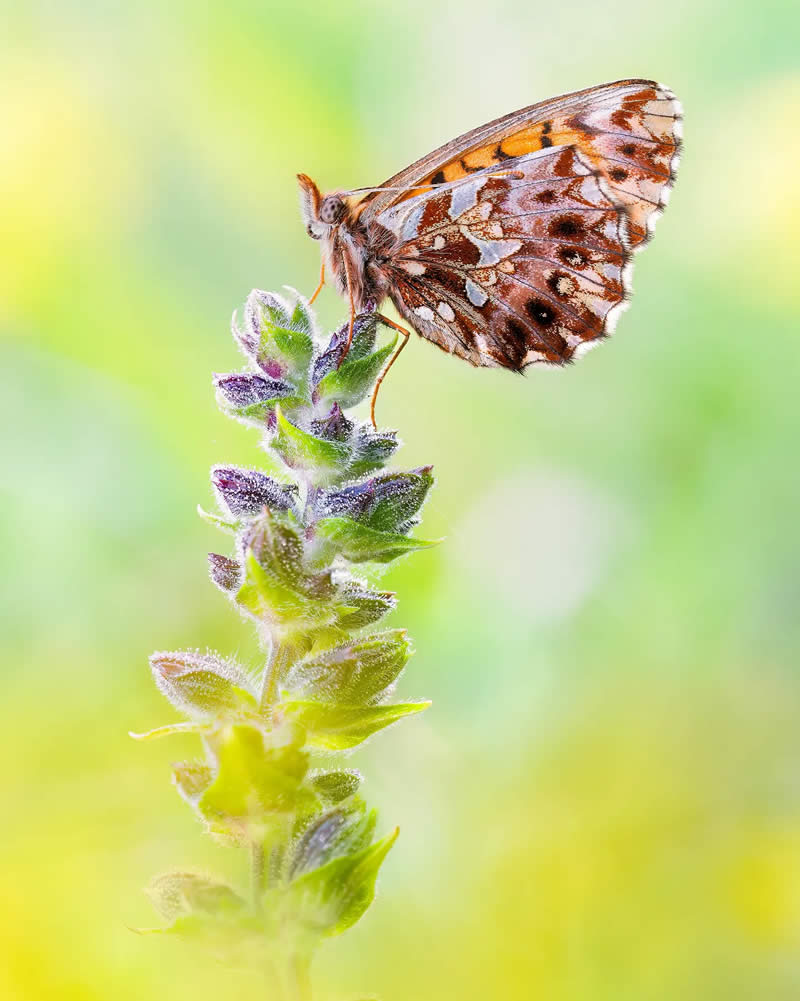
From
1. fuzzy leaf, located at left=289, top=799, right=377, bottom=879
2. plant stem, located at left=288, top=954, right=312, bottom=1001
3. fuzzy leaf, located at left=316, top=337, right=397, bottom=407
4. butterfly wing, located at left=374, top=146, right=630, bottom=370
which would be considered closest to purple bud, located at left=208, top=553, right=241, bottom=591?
fuzzy leaf, located at left=316, top=337, right=397, bottom=407

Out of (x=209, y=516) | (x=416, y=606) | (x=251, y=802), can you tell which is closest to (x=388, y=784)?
(x=416, y=606)

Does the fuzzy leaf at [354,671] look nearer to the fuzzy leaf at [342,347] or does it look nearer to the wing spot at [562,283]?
the fuzzy leaf at [342,347]

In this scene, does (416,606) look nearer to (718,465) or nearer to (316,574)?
(718,465)

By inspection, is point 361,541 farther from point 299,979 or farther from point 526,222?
point 526,222

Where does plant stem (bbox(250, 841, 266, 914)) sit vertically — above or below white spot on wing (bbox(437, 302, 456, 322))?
below

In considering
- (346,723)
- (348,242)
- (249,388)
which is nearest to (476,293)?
(348,242)

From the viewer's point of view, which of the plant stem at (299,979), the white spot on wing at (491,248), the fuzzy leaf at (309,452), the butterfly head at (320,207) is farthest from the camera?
the white spot on wing at (491,248)

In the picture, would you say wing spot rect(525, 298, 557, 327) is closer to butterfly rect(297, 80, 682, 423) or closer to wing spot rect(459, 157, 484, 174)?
butterfly rect(297, 80, 682, 423)

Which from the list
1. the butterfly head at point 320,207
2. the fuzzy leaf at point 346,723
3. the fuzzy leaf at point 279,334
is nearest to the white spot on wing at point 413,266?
the butterfly head at point 320,207
